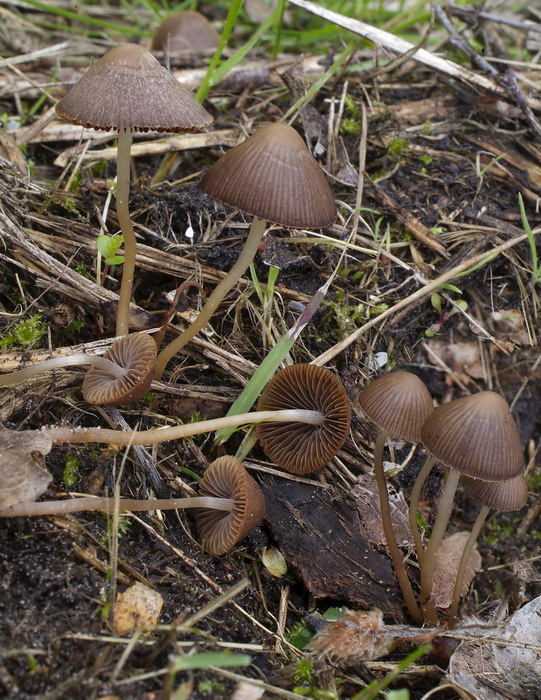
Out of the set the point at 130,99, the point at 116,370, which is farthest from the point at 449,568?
the point at 130,99

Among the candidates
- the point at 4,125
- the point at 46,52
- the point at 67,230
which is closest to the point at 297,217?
the point at 67,230

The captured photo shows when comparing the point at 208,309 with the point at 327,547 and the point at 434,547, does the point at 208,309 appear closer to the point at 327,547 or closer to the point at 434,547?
the point at 327,547

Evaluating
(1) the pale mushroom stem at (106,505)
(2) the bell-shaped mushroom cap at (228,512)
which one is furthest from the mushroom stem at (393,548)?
(1) the pale mushroom stem at (106,505)

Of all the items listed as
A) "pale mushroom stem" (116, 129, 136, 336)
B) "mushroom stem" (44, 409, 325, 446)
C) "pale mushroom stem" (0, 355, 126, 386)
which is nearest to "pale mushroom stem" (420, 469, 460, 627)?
"mushroom stem" (44, 409, 325, 446)

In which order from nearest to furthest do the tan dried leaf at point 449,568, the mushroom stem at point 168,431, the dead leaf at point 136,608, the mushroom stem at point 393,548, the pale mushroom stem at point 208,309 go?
1. the dead leaf at point 136,608
2. the mushroom stem at point 168,431
3. the mushroom stem at point 393,548
4. the pale mushroom stem at point 208,309
5. the tan dried leaf at point 449,568

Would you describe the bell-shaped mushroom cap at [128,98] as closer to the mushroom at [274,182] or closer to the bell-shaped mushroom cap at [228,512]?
the mushroom at [274,182]
